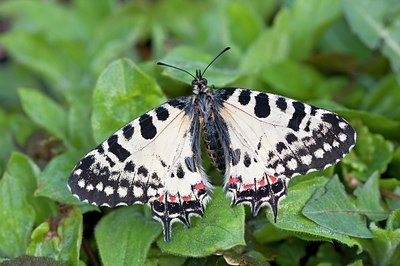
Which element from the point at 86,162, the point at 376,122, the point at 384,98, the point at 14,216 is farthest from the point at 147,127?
the point at 384,98

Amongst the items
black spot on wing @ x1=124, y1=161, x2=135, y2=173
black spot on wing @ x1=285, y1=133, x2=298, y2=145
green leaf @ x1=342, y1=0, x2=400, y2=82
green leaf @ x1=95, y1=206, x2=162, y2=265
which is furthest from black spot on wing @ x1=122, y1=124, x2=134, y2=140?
green leaf @ x1=342, y1=0, x2=400, y2=82

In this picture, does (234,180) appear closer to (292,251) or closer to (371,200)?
(292,251)

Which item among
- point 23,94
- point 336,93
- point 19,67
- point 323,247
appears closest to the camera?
point 323,247

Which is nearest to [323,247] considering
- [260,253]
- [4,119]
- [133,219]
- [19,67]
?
[260,253]

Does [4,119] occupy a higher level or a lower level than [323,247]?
higher

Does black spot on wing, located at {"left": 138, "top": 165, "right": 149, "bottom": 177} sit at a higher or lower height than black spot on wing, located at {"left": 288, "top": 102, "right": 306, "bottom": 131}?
lower

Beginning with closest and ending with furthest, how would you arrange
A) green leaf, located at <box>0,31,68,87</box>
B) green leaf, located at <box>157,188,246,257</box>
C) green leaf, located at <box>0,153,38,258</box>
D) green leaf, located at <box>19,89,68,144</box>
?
green leaf, located at <box>157,188,246,257</box> < green leaf, located at <box>0,153,38,258</box> < green leaf, located at <box>19,89,68,144</box> < green leaf, located at <box>0,31,68,87</box>

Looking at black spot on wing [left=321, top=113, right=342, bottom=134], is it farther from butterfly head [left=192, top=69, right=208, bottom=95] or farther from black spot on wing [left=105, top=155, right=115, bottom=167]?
black spot on wing [left=105, top=155, right=115, bottom=167]

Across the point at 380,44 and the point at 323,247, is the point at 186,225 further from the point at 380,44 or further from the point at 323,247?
the point at 380,44
